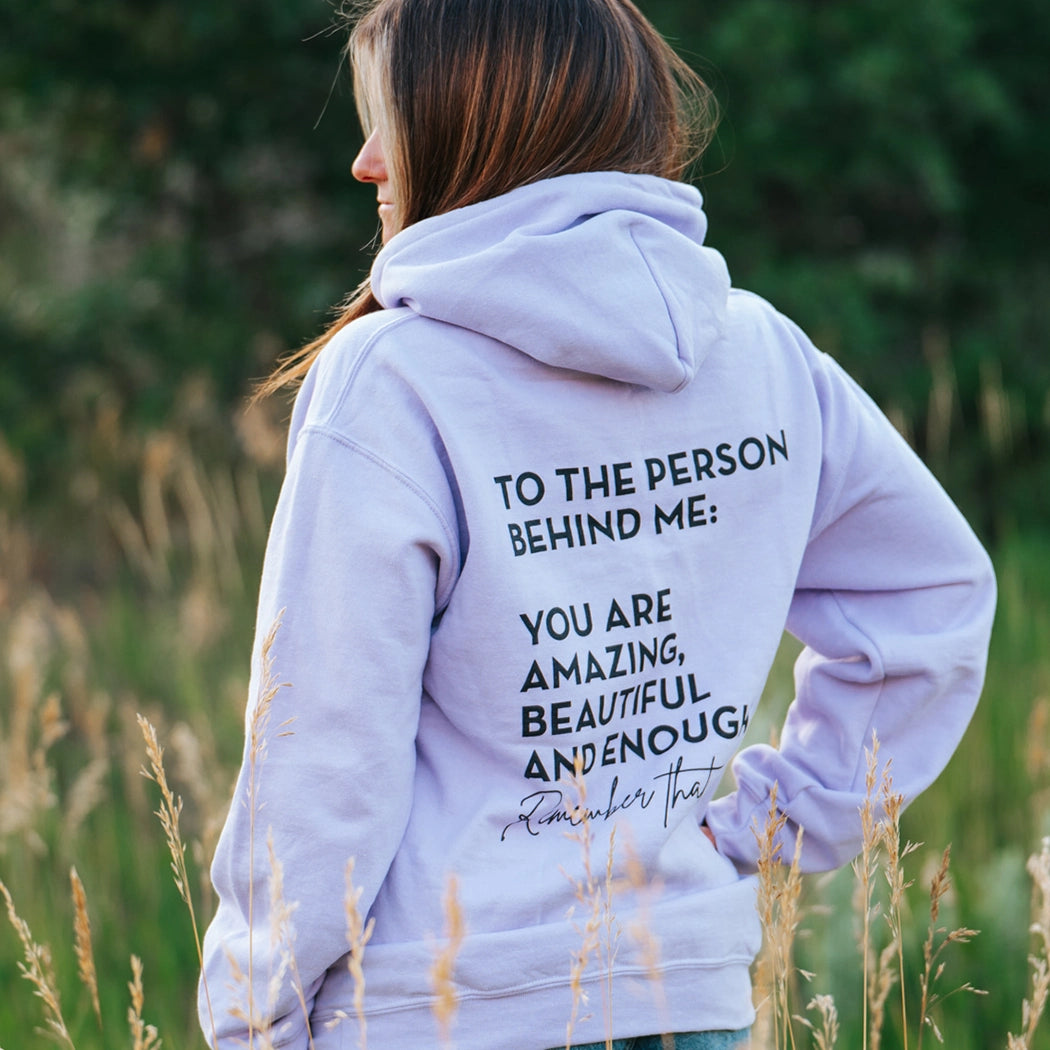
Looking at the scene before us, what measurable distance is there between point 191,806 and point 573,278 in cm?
331

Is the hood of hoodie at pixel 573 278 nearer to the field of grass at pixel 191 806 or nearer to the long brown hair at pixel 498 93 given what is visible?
the long brown hair at pixel 498 93

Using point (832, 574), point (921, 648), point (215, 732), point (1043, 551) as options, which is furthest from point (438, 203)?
point (1043, 551)

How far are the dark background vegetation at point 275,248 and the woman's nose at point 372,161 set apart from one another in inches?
127

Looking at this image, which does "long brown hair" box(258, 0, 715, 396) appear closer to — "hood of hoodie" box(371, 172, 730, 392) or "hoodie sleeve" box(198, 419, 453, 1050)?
"hood of hoodie" box(371, 172, 730, 392)

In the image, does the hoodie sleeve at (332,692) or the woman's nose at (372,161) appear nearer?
the hoodie sleeve at (332,692)

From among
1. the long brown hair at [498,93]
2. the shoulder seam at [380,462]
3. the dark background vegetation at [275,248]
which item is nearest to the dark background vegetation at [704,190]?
the dark background vegetation at [275,248]

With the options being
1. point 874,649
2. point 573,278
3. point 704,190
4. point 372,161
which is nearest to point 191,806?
point 874,649

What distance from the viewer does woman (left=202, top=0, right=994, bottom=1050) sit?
3.80 feet

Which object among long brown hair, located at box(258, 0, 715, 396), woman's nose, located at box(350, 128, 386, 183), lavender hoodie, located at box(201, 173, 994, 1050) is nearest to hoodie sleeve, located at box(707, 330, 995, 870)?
lavender hoodie, located at box(201, 173, 994, 1050)

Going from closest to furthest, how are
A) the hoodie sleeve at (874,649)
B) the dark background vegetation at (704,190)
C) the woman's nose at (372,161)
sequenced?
the woman's nose at (372,161), the hoodie sleeve at (874,649), the dark background vegetation at (704,190)

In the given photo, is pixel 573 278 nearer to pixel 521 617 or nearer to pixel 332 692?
pixel 521 617

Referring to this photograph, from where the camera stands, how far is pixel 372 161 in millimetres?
1337

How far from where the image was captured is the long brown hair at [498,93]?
1.23m

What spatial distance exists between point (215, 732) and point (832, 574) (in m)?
2.73
